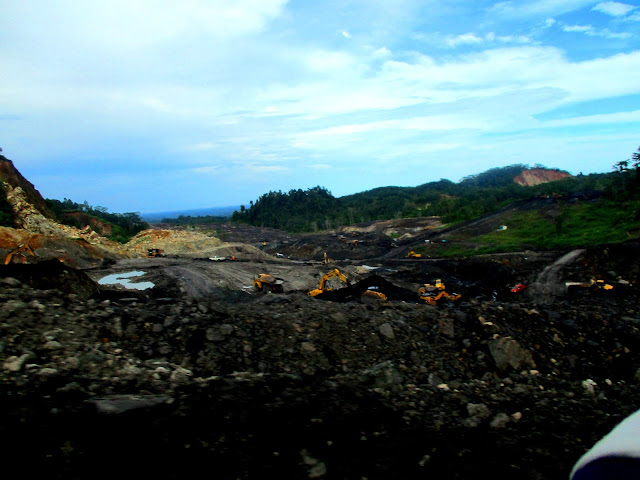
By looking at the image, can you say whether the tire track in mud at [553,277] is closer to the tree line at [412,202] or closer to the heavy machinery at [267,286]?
the heavy machinery at [267,286]

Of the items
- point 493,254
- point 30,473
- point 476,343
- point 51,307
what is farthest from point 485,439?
point 493,254

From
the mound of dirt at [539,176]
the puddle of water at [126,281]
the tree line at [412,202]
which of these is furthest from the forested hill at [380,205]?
the puddle of water at [126,281]

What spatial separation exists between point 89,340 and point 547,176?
156m

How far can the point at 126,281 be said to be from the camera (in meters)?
20.7

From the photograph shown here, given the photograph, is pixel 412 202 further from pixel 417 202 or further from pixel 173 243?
pixel 173 243

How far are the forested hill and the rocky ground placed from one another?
171 feet

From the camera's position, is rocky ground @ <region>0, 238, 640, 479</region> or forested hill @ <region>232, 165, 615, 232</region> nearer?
rocky ground @ <region>0, 238, 640, 479</region>

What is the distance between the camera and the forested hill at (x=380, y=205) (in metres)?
66.8

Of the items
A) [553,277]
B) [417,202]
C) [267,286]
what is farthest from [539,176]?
[267,286]

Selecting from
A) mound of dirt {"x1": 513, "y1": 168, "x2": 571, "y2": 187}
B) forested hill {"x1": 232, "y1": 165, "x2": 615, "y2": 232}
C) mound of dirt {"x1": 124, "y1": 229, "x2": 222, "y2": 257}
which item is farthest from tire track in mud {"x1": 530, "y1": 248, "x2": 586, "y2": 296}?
mound of dirt {"x1": 513, "y1": 168, "x2": 571, "y2": 187}

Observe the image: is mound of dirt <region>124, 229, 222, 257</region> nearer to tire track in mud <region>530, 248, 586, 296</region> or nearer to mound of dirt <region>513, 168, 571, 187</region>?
tire track in mud <region>530, 248, 586, 296</region>

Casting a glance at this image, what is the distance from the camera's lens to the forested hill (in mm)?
66775

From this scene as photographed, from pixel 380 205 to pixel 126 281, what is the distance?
74.8 meters

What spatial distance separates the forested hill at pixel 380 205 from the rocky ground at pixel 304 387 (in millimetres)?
52267
